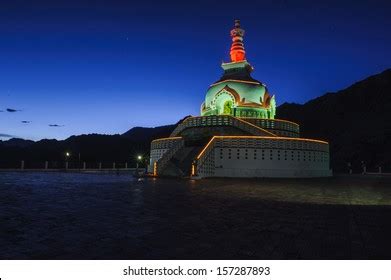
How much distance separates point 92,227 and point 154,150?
32.1 meters

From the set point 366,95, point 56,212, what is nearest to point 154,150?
point 56,212


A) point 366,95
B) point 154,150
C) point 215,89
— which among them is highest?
point 366,95

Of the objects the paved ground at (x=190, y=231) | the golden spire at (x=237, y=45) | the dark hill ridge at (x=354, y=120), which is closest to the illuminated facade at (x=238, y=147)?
the golden spire at (x=237, y=45)

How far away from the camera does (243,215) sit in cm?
1058

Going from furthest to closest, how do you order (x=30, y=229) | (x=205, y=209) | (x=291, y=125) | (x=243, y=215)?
(x=291, y=125)
(x=205, y=209)
(x=243, y=215)
(x=30, y=229)

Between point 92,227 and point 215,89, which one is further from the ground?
point 215,89

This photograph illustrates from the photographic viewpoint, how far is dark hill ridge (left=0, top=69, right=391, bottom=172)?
88000 millimetres

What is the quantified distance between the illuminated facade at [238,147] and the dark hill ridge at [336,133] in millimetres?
48164

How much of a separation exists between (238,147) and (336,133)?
8829cm

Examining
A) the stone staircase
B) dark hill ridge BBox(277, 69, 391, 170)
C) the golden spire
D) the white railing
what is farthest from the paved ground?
dark hill ridge BBox(277, 69, 391, 170)

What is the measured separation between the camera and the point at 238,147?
33.1 metres

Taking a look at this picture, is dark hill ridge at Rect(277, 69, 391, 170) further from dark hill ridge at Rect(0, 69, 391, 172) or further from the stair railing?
the stair railing

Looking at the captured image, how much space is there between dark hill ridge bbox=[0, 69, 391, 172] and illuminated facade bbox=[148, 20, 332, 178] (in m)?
48.2
